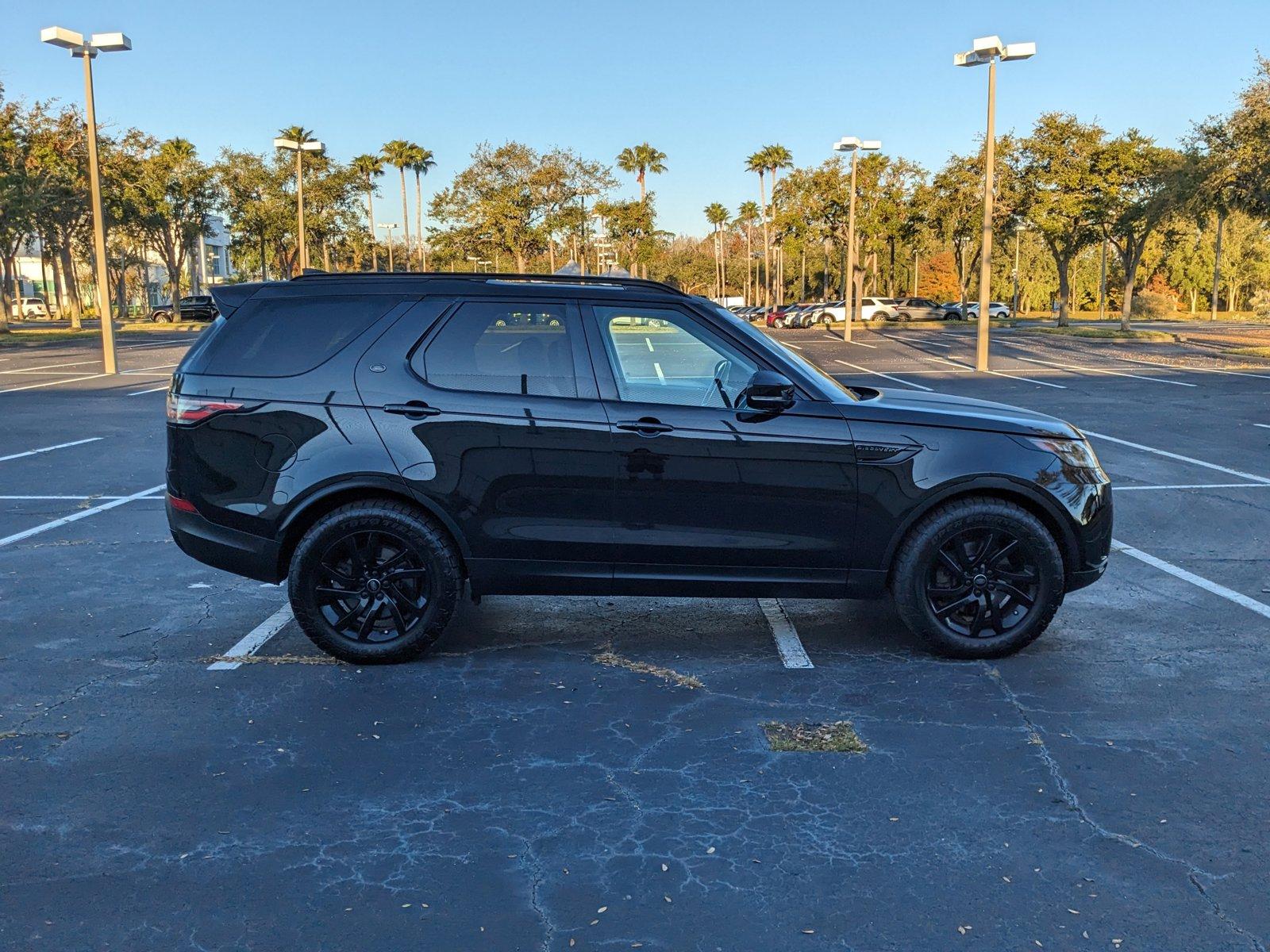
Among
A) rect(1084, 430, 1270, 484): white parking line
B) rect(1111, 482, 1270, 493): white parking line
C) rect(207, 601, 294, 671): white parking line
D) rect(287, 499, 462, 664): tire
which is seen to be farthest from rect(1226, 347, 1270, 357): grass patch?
rect(287, 499, 462, 664): tire

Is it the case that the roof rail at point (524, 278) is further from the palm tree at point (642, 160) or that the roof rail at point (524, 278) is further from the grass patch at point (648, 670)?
the palm tree at point (642, 160)

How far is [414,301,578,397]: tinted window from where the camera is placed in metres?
5.31

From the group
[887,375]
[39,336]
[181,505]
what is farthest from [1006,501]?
[39,336]

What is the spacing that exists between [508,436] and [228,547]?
4.89ft

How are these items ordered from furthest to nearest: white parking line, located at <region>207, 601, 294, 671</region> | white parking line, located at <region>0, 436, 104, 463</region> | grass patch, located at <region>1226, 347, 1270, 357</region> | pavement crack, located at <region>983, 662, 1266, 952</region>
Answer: grass patch, located at <region>1226, 347, 1270, 357</region> < white parking line, located at <region>0, 436, 104, 463</region> < white parking line, located at <region>207, 601, 294, 671</region> < pavement crack, located at <region>983, 662, 1266, 952</region>

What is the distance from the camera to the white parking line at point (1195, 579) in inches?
250

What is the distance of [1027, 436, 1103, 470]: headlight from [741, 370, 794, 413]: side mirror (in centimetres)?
122

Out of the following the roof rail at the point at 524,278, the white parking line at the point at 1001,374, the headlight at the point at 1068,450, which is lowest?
the white parking line at the point at 1001,374

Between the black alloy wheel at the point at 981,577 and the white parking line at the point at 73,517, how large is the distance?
255 inches

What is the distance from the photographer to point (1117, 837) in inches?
143

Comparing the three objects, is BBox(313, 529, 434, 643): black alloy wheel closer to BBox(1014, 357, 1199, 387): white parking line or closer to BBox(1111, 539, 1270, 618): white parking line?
BBox(1111, 539, 1270, 618): white parking line

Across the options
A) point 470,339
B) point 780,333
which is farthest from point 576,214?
point 470,339

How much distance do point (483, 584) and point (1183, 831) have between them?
3.14 m

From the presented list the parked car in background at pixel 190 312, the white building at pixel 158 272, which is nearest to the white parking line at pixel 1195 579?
the parked car in background at pixel 190 312
